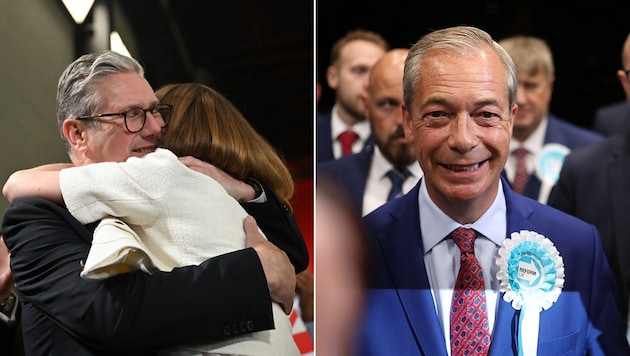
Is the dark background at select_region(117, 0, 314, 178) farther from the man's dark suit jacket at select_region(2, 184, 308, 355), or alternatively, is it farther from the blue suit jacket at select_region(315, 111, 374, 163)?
the man's dark suit jacket at select_region(2, 184, 308, 355)

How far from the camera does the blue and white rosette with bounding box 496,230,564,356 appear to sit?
9.33ft

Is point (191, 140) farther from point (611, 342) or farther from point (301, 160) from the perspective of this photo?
point (611, 342)

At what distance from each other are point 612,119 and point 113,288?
205cm

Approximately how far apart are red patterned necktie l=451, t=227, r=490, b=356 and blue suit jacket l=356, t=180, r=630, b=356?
5cm

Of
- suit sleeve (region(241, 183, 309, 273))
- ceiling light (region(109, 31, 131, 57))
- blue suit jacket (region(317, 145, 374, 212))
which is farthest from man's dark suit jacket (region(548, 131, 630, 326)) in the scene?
ceiling light (region(109, 31, 131, 57))

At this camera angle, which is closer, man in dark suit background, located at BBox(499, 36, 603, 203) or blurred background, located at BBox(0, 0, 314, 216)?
blurred background, located at BBox(0, 0, 314, 216)

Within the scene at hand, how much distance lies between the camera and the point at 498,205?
2936 millimetres

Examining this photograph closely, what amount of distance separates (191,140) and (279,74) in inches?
17.7

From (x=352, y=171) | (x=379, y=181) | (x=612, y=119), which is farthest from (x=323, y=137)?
(x=612, y=119)

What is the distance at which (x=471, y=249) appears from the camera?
2.88 metres

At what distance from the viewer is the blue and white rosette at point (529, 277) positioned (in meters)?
2.84

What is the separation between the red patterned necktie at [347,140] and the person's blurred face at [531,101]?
0.63 meters

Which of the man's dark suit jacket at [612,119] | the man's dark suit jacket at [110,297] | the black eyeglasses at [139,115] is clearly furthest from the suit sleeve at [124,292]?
the man's dark suit jacket at [612,119]

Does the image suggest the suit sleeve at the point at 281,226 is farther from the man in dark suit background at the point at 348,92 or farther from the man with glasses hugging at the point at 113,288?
the man in dark suit background at the point at 348,92
